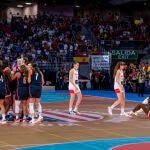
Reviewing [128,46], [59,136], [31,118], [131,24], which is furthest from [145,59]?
[59,136]

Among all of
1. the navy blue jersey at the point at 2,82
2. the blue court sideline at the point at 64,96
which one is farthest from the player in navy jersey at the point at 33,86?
the blue court sideline at the point at 64,96

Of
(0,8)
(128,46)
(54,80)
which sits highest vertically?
(0,8)

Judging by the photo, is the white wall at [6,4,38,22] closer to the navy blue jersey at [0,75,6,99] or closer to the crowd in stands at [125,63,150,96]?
the crowd in stands at [125,63,150,96]

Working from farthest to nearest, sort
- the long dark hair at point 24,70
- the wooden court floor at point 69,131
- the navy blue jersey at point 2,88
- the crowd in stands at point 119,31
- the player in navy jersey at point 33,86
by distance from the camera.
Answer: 1. the crowd in stands at point 119,31
2. the player in navy jersey at point 33,86
3. the long dark hair at point 24,70
4. the navy blue jersey at point 2,88
5. the wooden court floor at point 69,131

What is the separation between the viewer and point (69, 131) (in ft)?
41.9

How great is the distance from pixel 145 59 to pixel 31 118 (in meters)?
23.6

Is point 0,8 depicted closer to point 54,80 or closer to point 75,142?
point 54,80

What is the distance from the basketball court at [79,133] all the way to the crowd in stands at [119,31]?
2253 centimetres

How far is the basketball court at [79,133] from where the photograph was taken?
10.6m

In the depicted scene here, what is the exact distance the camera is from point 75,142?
36.4ft

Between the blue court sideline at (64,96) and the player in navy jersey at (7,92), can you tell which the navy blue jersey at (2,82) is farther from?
the blue court sideline at (64,96)

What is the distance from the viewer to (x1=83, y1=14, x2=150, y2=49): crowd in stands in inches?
1542

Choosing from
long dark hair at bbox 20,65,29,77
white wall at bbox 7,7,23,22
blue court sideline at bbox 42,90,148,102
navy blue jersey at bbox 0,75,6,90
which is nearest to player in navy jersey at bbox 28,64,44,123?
long dark hair at bbox 20,65,29,77

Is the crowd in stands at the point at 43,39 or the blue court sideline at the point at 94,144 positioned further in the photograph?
the crowd in stands at the point at 43,39
